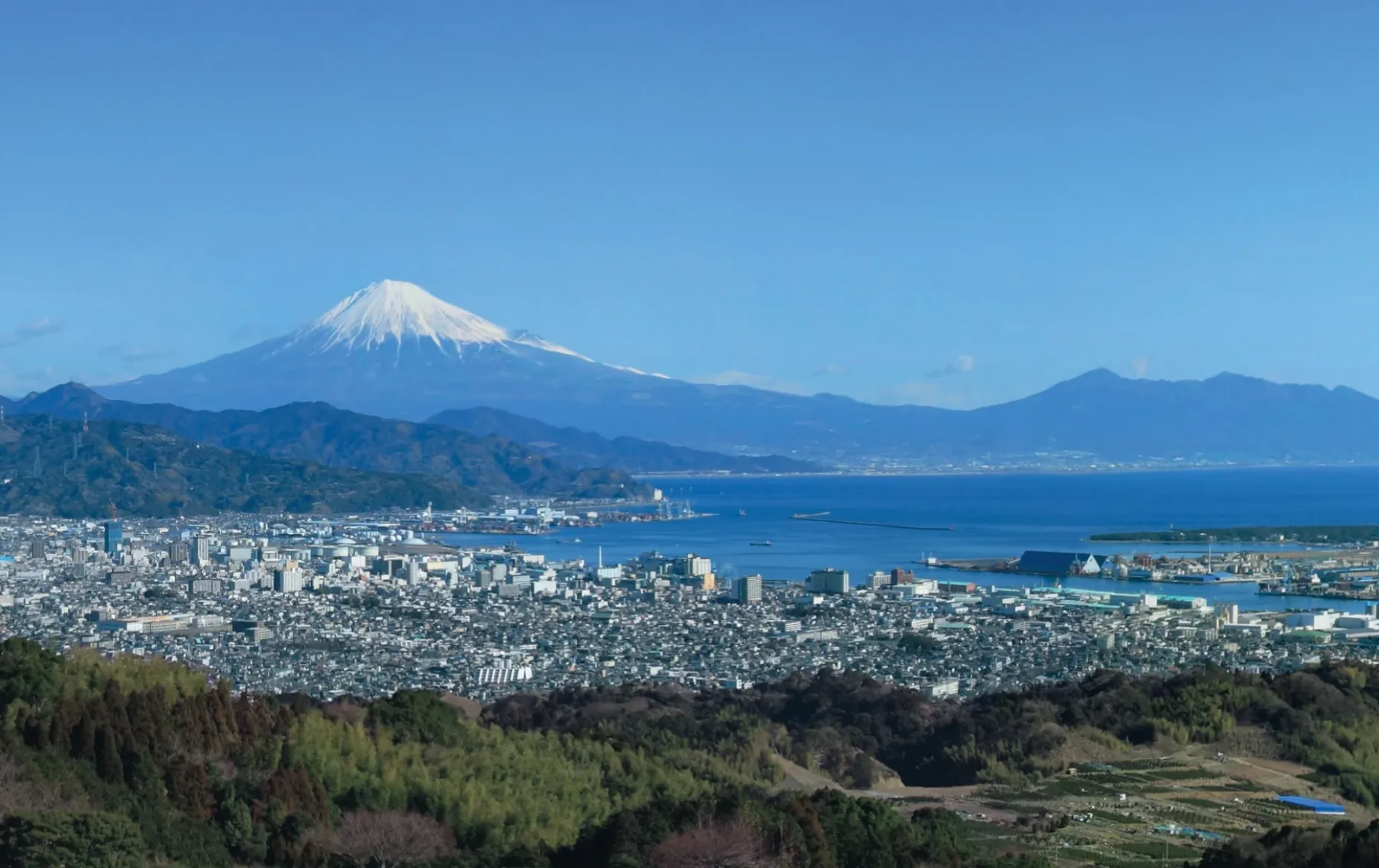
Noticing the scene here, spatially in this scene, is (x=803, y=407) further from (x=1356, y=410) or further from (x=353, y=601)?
(x=353, y=601)

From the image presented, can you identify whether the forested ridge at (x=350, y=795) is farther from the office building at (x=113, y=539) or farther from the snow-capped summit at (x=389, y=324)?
the snow-capped summit at (x=389, y=324)

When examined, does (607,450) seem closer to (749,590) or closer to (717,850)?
(749,590)

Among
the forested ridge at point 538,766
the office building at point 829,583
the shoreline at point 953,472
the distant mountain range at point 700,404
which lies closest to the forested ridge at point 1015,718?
the forested ridge at point 538,766

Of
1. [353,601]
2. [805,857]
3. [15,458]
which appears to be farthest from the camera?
[15,458]

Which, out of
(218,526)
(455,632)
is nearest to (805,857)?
(455,632)

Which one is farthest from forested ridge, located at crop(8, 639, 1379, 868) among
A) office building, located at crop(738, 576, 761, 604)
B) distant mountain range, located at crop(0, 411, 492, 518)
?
distant mountain range, located at crop(0, 411, 492, 518)
